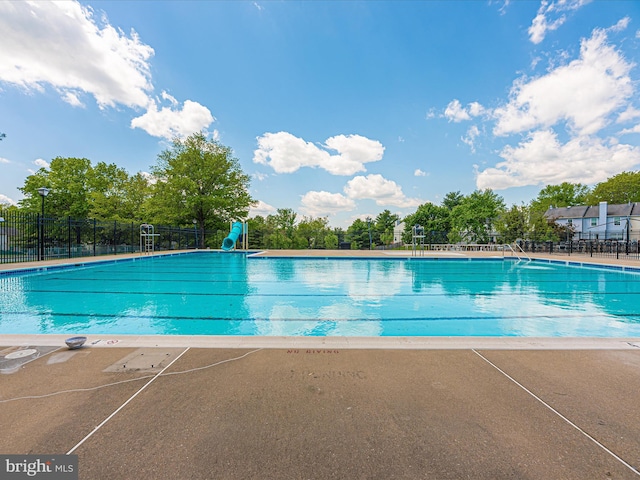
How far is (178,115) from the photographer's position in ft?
60.5

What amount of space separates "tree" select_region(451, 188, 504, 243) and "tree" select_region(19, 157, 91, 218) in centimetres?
3390

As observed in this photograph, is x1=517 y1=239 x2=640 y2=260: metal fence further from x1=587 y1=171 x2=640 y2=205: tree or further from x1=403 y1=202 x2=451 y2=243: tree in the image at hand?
x1=587 y1=171 x2=640 y2=205: tree

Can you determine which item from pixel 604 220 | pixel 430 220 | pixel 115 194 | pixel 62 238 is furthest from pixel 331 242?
pixel 604 220

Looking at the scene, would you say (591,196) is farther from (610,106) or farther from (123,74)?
(123,74)

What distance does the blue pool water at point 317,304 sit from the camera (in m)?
4.41

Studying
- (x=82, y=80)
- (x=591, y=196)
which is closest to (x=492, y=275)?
(x=82, y=80)

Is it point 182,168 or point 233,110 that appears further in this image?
point 182,168

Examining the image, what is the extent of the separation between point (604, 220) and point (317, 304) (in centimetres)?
4280

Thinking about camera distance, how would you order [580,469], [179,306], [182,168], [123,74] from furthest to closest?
1. [182,168]
2. [123,74]
3. [179,306]
4. [580,469]

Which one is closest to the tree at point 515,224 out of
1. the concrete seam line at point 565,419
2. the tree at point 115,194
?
the concrete seam line at point 565,419

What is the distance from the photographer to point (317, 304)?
5.94 m

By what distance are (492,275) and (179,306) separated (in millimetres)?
10702

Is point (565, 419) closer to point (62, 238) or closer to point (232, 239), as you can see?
point (232, 239)

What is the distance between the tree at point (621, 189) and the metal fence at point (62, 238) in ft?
183
